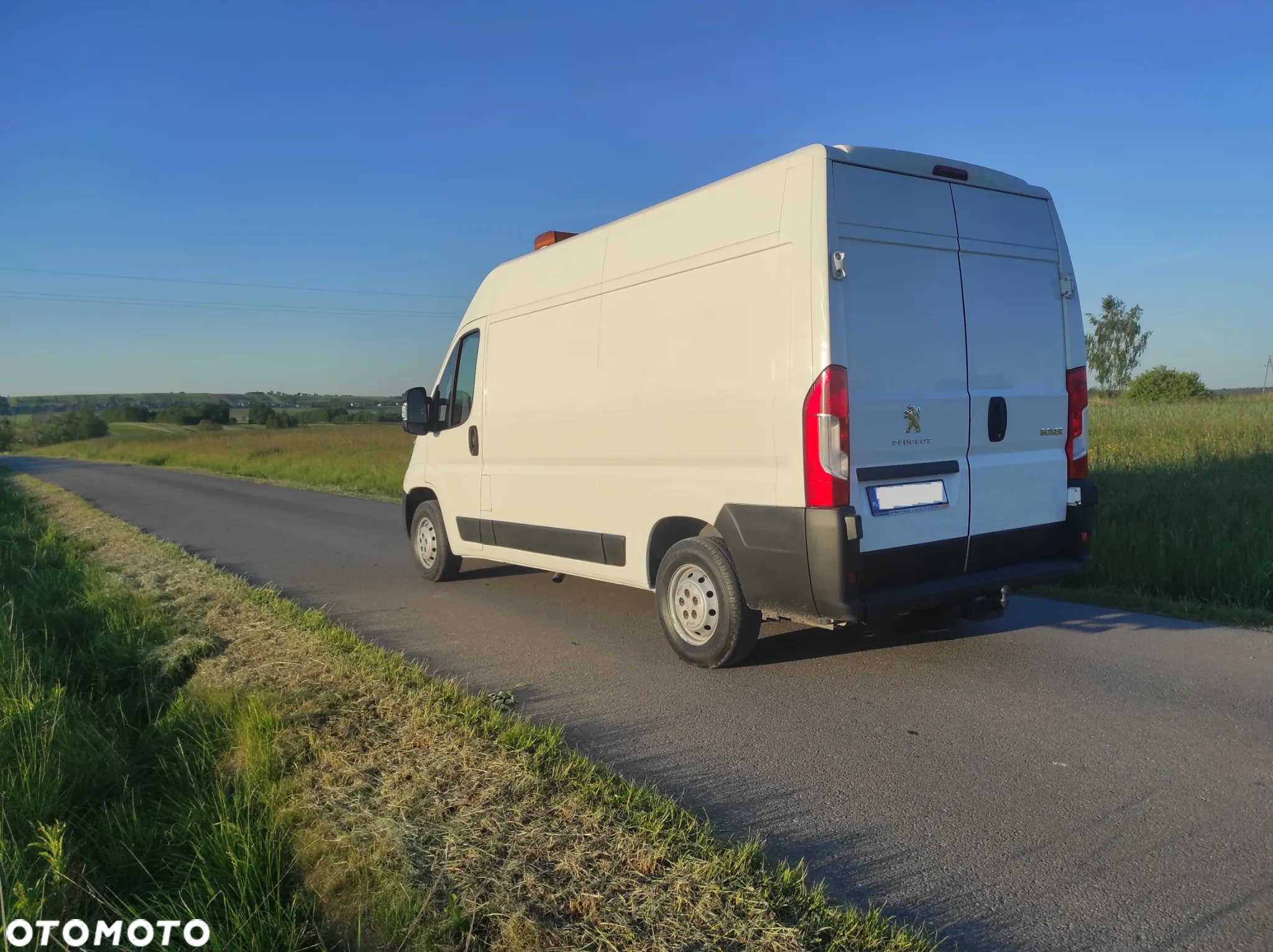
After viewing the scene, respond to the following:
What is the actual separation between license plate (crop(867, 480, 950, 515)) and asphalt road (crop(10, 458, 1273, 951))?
97 cm

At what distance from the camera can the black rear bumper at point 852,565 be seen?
4.51 metres

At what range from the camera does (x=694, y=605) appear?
17.8ft

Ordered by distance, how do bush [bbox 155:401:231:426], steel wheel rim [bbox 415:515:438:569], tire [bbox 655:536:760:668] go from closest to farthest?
tire [bbox 655:536:760:668] → steel wheel rim [bbox 415:515:438:569] → bush [bbox 155:401:231:426]

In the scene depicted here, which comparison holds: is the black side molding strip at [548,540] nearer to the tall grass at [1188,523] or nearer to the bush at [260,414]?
the tall grass at [1188,523]

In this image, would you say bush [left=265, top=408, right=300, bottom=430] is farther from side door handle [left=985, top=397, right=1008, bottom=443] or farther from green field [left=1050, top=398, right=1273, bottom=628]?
side door handle [left=985, top=397, right=1008, bottom=443]

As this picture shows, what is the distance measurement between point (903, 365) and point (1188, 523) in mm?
5262

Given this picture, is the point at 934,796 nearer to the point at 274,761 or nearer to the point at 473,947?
the point at 473,947

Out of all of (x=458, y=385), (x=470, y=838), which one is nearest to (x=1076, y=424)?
(x=470, y=838)

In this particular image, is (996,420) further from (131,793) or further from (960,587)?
(131,793)

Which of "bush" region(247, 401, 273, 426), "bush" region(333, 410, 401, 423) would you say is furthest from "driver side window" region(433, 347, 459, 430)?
"bush" region(247, 401, 273, 426)

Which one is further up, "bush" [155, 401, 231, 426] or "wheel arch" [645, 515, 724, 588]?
"bush" [155, 401, 231, 426]

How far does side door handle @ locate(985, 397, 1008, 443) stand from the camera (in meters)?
5.18

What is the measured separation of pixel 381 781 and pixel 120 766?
60.9 inches

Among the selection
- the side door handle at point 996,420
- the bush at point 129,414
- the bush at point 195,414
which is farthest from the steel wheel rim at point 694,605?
the bush at point 129,414
